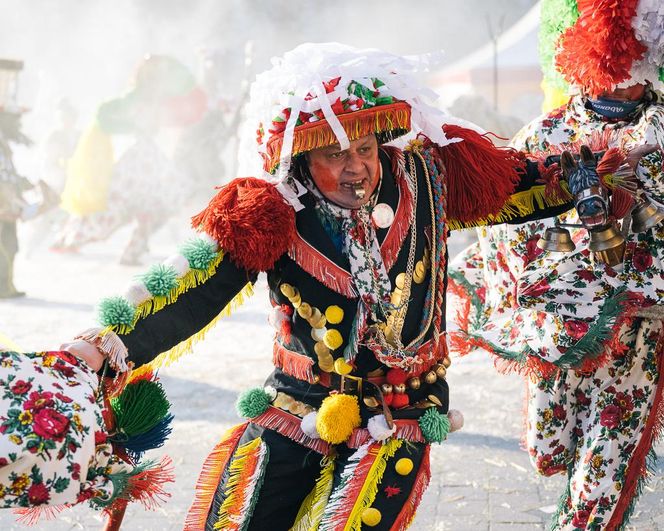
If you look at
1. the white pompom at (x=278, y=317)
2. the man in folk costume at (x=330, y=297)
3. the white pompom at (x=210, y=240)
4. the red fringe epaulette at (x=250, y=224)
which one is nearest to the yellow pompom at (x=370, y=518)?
the man in folk costume at (x=330, y=297)

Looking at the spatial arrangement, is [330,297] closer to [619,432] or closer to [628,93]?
[619,432]

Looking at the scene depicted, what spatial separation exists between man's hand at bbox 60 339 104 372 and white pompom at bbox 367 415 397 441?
0.83 meters

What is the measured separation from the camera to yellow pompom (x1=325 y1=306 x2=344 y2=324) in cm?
304

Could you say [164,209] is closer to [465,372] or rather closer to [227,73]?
[227,73]

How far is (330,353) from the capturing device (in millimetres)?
3047

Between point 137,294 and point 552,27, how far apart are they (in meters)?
2.23

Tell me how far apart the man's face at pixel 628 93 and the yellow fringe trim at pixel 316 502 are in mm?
1772

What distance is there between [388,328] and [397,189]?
462 mm

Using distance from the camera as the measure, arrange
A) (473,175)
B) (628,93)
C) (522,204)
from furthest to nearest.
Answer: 1. (628,93)
2. (522,204)
3. (473,175)

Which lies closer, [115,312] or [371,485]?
[115,312]

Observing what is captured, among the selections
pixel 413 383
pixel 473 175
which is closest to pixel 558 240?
pixel 473 175

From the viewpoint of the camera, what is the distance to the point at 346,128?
9.77 feet

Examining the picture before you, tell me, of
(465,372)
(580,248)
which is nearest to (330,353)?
(580,248)

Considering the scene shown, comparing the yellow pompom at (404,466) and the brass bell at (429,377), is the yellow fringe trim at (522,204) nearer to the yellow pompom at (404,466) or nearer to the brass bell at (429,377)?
the brass bell at (429,377)
